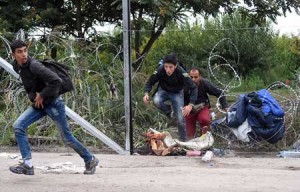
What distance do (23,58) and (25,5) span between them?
696 cm

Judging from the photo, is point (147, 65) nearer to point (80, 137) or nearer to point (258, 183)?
point (80, 137)

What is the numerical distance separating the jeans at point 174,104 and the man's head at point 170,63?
0.41 metres

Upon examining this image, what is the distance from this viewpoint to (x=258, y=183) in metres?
6.87

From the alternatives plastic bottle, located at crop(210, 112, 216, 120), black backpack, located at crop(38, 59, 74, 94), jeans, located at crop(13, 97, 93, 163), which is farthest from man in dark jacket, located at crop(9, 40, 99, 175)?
plastic bottle, located at crop(210, 112, 216, 120)

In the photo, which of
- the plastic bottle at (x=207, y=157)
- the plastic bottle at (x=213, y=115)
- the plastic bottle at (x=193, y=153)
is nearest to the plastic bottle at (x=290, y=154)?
the plastic bottle at (x=207, y=157)

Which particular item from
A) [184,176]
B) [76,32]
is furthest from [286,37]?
[184,176]

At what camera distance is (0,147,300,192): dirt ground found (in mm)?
6656

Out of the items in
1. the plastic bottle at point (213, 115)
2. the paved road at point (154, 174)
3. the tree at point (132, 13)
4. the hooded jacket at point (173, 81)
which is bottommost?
the paved road at point (154, 174)

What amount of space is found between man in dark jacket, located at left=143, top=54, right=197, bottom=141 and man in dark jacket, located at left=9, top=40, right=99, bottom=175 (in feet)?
7.34

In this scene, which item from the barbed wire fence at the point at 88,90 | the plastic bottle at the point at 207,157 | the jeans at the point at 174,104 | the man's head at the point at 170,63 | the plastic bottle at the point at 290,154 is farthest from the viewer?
the barbed wire fence at the point at 88,90

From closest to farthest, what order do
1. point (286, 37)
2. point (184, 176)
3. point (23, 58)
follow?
1. point (23, 58)
2. point (184, 176)
3. point (286, 37)

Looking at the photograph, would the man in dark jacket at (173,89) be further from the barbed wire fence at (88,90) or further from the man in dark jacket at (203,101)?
the barbed wire fence at (88,90)

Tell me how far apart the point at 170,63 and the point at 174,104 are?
669 millimetres

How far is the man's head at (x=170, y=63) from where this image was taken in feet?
28.9
